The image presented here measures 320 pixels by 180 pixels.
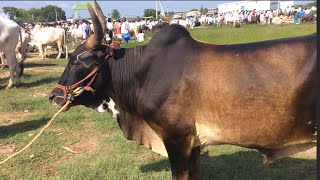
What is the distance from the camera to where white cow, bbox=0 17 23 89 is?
8.73 meters

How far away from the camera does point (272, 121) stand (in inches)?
109

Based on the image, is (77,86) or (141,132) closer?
(77,86)

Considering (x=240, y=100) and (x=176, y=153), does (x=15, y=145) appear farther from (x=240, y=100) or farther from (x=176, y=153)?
(x=240, y=100)

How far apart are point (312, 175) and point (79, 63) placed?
2654 mm

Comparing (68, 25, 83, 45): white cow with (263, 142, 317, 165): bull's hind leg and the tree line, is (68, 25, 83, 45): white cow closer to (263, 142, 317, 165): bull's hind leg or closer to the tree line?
(263, 142, 317, 165): bull's hind leg

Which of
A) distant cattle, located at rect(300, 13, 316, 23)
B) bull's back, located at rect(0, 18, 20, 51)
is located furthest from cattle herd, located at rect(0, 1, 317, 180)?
distant cattle, located at rect(300, 13, 316, 23)

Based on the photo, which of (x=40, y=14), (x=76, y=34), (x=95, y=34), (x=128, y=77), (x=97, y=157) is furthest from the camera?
(x=40, y=14)

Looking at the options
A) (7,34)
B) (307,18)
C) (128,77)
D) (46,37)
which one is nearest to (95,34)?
(128,77)

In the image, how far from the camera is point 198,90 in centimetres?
291

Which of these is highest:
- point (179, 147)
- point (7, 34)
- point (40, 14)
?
point (40, 14)

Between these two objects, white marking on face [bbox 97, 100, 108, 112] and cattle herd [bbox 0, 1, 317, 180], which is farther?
white marking on face [bbox 97, 100, 108, 112]

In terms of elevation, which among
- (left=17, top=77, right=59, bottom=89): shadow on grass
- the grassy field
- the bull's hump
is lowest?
the grassy field

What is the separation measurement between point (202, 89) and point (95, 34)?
105 centimetres

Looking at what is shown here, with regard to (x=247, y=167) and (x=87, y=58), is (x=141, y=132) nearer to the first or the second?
(x=87, y=58)
